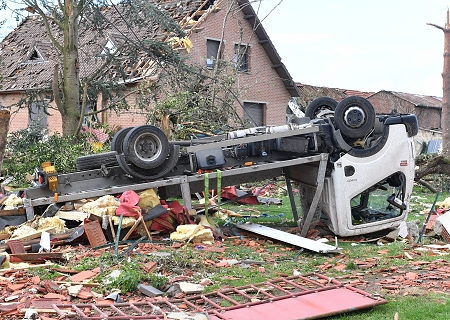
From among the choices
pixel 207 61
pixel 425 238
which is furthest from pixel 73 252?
pixel 207 61

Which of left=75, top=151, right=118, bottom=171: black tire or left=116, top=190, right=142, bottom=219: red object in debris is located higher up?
left=75, top=151, right=118, bottom=171: black tire

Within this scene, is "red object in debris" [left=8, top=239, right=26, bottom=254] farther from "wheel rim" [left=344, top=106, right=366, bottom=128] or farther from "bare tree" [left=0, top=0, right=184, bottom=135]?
"bare tree" [left=0, top=0, right=184, bottom=135]

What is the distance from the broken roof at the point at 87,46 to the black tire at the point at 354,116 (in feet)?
47.4

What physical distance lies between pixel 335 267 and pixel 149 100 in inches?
534

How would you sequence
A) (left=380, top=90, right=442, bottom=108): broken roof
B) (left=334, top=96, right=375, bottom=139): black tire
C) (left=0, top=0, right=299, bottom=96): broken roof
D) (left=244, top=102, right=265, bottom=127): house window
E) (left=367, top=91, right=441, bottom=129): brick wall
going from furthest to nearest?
(left=380, top=90, right=442, bottom=108): broken roof
(left=367, top=91, right=441, bottom=129): brick wall
(left=244, top=102, right=265, bottom=127): house window
(left=0, top=0, right=299, bottom=96): broken roof
(left=334, top=96, right=375, bottom=139): black tire

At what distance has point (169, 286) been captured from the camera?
669 cm

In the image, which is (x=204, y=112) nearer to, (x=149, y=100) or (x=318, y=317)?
(x=149, y=100)

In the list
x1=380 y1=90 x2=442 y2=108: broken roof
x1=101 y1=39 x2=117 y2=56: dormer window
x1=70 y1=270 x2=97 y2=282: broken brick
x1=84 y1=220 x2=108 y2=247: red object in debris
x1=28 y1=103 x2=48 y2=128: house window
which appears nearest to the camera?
x1=70 y1=270 x2=97 y2=282: broken brick

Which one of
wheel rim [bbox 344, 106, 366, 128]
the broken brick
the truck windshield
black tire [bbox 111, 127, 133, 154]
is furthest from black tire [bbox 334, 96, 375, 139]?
the broken brick

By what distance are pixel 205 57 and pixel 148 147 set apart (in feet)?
61.6

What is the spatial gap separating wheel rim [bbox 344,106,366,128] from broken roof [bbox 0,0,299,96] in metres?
14.5

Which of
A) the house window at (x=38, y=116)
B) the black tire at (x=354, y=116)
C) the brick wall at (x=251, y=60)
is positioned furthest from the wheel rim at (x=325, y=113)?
the brick wall at (x=251, y=60)

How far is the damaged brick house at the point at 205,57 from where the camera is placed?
2770cm

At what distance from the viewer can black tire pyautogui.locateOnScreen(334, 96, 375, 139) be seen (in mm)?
10484
